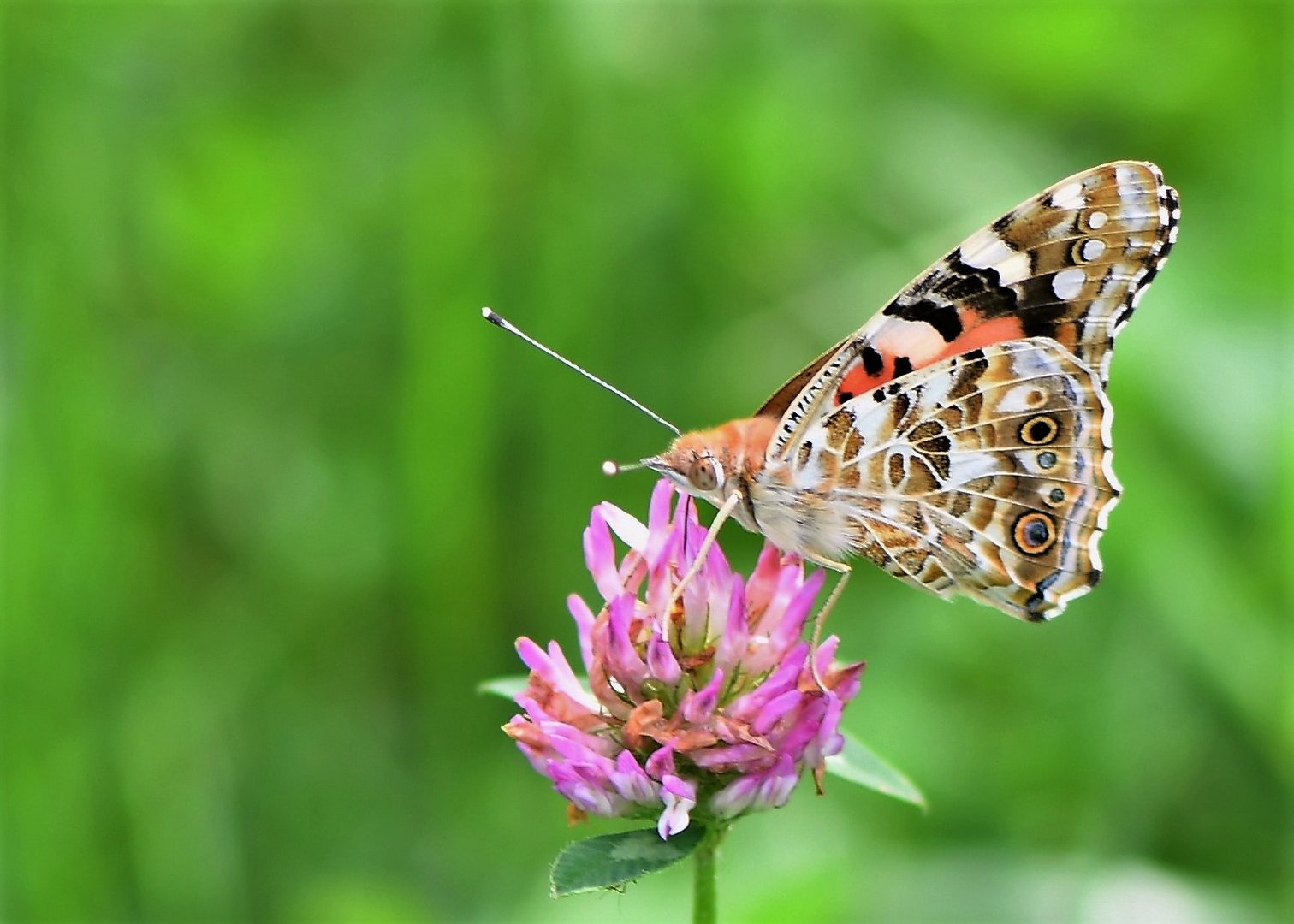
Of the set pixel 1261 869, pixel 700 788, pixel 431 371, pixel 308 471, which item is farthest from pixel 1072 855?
pixel 308 471

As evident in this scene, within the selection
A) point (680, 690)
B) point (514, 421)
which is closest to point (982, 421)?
point (680, 690)

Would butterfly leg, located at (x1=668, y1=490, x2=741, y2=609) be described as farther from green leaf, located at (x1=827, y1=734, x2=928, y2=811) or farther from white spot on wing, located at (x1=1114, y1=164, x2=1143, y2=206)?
white spot on wing, located at (x1=1114, y1=164, x2=1143, y2=206)

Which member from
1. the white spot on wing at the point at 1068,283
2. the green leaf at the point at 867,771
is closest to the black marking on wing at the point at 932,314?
the white spot on wing at the point at 1068,283

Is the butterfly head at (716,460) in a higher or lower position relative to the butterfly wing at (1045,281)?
lower

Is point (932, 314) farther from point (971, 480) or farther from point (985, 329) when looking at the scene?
point (971, 480)

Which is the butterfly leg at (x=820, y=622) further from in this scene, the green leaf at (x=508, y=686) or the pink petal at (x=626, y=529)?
the green leaf at (x=508, y=686)

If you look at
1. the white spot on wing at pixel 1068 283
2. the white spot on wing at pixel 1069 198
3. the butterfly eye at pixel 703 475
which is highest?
the white spot on wing at pixel 1069 198

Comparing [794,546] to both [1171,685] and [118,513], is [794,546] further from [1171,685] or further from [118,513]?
[118,513]
